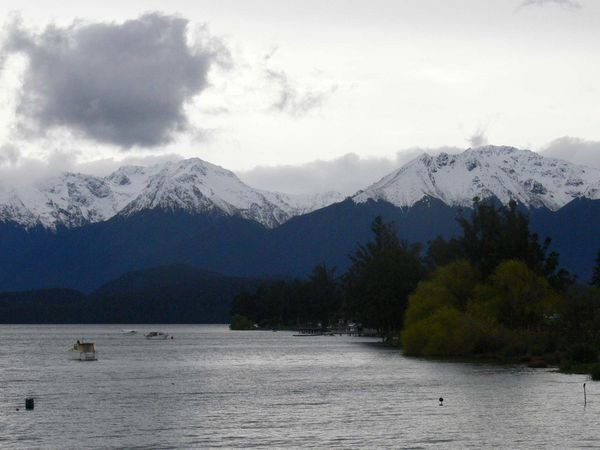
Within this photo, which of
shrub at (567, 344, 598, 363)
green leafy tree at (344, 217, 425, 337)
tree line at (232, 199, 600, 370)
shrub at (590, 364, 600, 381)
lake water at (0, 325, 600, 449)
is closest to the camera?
lake water at (0, 325, 600, 449)

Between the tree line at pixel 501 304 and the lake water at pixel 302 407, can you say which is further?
the tree line at pixel 501 304

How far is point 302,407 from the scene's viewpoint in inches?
2945

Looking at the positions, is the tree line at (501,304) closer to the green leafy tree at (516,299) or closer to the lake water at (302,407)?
the green leafy tree at (516,299)

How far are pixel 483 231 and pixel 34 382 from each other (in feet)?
230

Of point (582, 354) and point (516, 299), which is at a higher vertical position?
point (516, 299)

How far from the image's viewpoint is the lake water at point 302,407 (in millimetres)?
58875

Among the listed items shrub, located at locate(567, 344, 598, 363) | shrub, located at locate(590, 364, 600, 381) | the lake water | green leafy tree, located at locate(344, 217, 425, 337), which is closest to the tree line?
shrub, located at locate(567, 344, 598, 363)

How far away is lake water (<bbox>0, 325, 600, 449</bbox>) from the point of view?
2318 inches

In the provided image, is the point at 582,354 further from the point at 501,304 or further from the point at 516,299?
the point at 501,304

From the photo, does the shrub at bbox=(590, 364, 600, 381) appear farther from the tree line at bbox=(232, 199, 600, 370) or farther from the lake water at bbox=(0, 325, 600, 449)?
the tree line at bbox=(232, 199, 600, 370)

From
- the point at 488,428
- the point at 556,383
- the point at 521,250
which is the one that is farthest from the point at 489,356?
the point at 488,428

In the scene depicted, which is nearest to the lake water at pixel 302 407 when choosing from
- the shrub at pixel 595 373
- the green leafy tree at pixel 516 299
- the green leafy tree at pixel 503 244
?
the shrub at pixel 595 373

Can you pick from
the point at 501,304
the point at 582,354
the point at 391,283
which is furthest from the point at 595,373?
the point at 391,283

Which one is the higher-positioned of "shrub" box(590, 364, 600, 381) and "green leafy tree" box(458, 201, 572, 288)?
"green leafy tree" box(458, 201, 572, 288)
